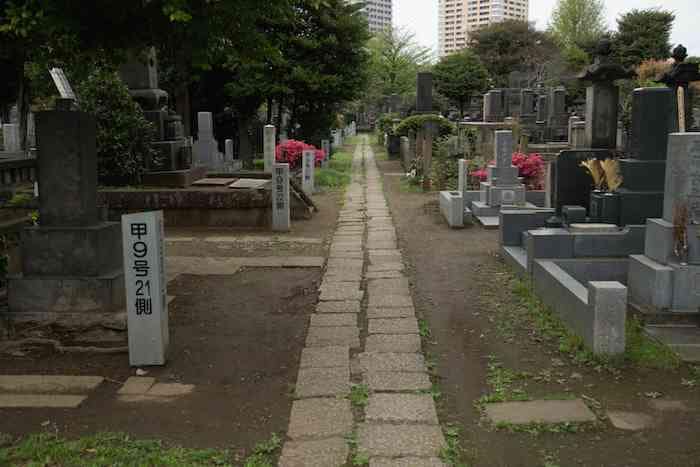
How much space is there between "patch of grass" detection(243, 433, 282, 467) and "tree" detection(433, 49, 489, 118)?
132ft

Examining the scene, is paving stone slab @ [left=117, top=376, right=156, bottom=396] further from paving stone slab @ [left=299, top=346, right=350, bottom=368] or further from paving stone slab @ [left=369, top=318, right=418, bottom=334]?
paving stone slab @ [left=369, top=318, right=418, bottom=334]

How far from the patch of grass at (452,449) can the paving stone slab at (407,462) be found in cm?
5

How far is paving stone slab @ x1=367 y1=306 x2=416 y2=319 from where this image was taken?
6.33 metres

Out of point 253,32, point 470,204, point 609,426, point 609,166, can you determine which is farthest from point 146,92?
point 609,426

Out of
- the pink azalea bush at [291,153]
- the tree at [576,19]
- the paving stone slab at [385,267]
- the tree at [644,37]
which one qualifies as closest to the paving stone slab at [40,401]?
the paving stone slab at [385,267]

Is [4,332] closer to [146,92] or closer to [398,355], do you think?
[398,355]

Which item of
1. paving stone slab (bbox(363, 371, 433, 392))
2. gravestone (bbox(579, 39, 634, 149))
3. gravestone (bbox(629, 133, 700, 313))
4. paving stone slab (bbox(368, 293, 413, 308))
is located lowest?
paving stone slab (bbox(363, 371, 433, 392))

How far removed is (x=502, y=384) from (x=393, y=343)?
108 centimetres

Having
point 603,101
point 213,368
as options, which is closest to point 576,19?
point 603,101

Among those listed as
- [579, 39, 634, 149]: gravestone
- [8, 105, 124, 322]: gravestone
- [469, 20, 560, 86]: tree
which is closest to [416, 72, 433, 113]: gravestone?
[579, 39, 634, 149]: gravestone

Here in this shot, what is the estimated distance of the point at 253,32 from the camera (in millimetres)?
6113

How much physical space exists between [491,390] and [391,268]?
3.81 m

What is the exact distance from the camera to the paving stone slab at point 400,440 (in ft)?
12.0

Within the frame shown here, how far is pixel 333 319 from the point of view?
626cm
